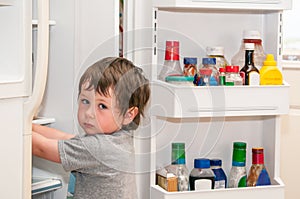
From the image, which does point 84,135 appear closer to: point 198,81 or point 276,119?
point 198,81

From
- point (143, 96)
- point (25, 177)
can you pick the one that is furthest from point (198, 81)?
point (25, 177)

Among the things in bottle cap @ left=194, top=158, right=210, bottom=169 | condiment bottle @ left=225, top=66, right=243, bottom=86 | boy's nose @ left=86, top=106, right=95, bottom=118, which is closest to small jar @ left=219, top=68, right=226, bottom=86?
condiment bottle @ left=225, top=66, right=243, bottom=86

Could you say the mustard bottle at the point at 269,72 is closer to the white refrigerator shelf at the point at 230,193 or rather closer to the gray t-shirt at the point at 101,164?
the white refrigerator shelf at the point at 230,193

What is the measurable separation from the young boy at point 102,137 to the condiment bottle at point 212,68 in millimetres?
276

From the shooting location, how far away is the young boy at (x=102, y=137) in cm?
165

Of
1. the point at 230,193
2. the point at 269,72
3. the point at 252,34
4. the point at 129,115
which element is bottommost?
the point at 230,193

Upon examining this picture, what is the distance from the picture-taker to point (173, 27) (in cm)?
205

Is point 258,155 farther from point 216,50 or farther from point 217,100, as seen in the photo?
point 216,50

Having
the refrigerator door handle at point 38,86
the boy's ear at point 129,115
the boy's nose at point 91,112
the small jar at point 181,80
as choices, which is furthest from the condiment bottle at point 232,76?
the refrigerator door handle at point 38,86

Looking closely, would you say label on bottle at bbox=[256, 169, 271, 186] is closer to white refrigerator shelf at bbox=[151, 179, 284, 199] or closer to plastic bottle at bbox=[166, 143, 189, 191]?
white refrigerator shelf at bbox=[151, 179, 284, 199]

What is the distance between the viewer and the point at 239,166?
206cm

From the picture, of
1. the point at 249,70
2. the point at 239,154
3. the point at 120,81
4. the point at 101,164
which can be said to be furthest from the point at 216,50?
the point at 101,164

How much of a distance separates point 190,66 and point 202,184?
1.15 ft

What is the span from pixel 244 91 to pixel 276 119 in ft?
0.71
